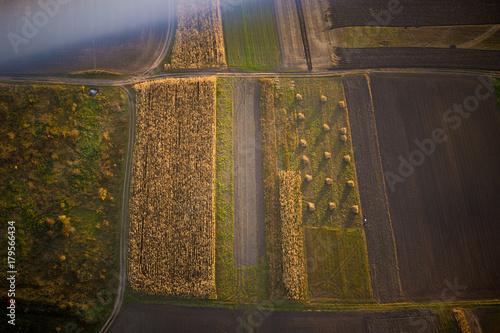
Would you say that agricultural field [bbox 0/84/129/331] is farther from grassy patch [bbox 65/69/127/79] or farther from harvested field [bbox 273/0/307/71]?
harvested field [bbox 273/0/307/71]

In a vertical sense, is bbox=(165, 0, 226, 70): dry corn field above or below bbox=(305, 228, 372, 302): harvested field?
above

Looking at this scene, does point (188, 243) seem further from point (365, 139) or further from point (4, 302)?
point (365, 139)

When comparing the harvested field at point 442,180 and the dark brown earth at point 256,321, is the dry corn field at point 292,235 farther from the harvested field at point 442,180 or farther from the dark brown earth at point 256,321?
the harvested field at point 442,180

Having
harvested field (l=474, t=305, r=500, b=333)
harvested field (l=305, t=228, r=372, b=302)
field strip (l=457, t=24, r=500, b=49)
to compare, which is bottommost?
harvested field (l=474, t=305, r=500, b=333)

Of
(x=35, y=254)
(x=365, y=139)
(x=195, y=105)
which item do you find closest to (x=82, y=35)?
(x=195, y=105)

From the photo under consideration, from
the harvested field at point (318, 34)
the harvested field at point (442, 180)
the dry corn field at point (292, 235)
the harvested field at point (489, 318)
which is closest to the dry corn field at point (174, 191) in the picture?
the dry corn field at point (292, 235)

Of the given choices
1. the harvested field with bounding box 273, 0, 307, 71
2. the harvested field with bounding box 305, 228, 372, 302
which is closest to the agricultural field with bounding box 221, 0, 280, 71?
the harvested field with bounding box 273, 0, 307, 71
